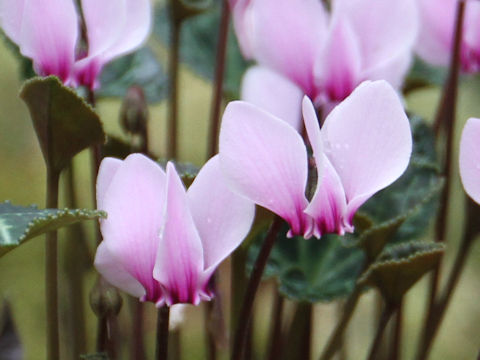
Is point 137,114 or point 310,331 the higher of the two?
point 137,114

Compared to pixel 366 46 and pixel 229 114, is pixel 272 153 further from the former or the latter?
pixel 366 46

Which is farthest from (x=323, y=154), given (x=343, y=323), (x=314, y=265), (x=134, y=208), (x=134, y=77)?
(x=134, y=77)

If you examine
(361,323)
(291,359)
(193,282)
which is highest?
(193,282)

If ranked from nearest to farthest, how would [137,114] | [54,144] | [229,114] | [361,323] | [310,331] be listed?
[229,114], [54,144], [137,114], [310,331], [361,323]

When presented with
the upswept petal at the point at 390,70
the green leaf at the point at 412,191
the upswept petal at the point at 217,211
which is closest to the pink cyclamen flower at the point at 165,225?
the upswept petal at the point at 217,211

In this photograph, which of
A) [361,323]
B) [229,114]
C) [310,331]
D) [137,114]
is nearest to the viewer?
[229,114]

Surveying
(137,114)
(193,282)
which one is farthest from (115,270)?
(137,114)

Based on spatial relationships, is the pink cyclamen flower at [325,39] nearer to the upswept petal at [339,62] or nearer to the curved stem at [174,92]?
the upswept petal at [339,62]
